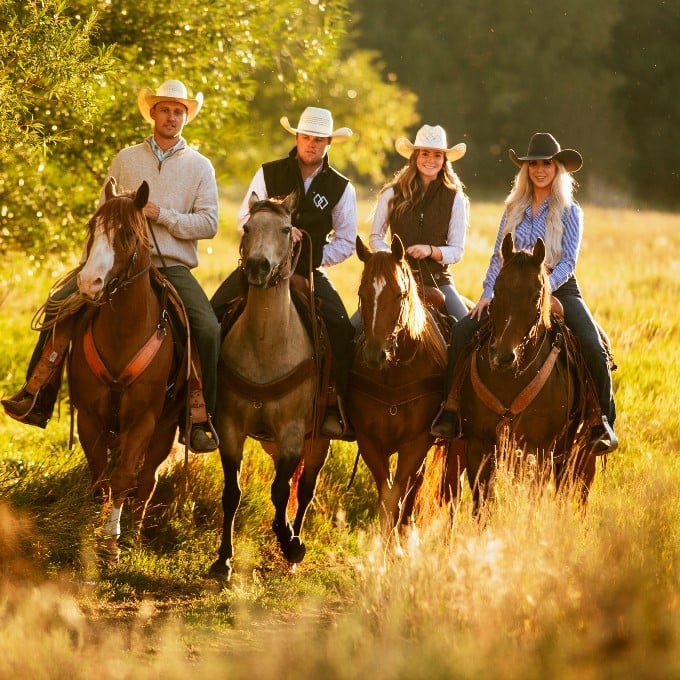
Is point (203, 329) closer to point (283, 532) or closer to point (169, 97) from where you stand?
point (283, 532)

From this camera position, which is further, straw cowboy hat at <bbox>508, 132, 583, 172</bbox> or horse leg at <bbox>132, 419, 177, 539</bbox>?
straw cowboy hat at <bbox>508, 132, 583, 172</bbox>

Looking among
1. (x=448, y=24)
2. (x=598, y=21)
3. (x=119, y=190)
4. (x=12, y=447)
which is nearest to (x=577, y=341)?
(x=119, y=190)

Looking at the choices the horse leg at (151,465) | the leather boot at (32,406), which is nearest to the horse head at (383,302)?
the horse leg at (151,465)

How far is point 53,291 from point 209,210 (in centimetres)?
133

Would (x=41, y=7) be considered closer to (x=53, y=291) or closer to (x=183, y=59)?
(x=53, y=291)

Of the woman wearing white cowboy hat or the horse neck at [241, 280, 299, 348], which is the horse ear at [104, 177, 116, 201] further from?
the woman wearing white cowboy hat

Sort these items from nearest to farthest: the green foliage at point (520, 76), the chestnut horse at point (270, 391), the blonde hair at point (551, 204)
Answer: the chestnut horse at point (270, 391) < the blonde hair at point (551, 204) < the green foliage at point (520, 76)

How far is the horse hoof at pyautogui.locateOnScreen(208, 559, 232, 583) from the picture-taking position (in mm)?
8242

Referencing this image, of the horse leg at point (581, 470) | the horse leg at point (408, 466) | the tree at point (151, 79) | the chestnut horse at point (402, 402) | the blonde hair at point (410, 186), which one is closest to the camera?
the horse leg at point (581, 470)

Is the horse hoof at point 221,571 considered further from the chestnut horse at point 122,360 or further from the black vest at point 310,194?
the black vest at point 310,194

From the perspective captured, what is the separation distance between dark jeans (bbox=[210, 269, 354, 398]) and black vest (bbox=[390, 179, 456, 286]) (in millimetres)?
768

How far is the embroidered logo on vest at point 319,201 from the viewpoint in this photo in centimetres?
892

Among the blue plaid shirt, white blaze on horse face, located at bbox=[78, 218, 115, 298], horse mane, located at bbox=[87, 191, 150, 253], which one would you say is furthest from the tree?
white blaze on horse face, located at bbox=[78, 218, 115, 298]

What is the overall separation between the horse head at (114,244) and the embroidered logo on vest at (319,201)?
70.7 inches
